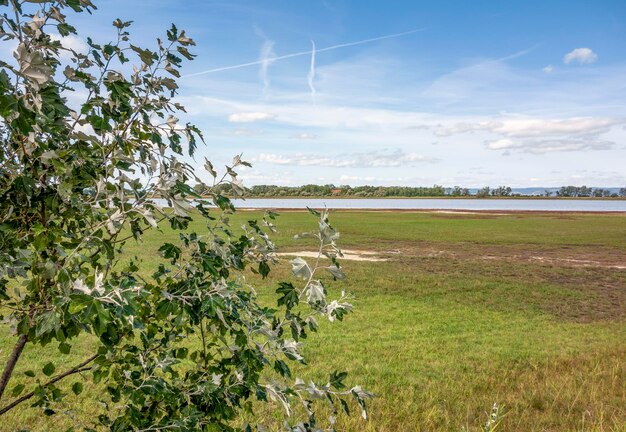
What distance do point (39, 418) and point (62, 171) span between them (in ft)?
19.8

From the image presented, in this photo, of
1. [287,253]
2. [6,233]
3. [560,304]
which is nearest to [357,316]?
[560,304]

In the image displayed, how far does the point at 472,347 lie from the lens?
1143 cm

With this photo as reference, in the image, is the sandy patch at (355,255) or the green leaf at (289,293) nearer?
the green leaf at (289,293)

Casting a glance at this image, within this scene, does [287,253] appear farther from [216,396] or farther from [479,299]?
[216,396]

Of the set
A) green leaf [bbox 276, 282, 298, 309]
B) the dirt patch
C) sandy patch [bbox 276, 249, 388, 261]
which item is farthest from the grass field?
sandy patch [bbox 276, 249, 388, 261]

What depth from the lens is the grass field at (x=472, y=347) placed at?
702 centimetres

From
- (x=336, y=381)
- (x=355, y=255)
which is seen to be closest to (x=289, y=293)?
(x=336, y=381)

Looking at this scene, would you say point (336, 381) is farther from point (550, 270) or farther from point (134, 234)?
point (550, 270)

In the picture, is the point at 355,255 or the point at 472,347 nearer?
the point at 472,347

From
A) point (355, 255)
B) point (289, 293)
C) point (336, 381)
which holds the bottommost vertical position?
point (355, 255)

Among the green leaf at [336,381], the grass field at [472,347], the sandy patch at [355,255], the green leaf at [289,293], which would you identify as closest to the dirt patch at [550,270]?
the grass field at [472,347]

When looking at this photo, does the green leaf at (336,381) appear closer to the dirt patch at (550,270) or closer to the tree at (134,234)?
the tree at (134,234)

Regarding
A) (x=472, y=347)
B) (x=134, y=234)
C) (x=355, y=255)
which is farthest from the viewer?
(x=355, y=255)

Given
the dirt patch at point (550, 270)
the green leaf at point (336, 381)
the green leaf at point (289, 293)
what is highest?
the green leaf at point (289, 293)
